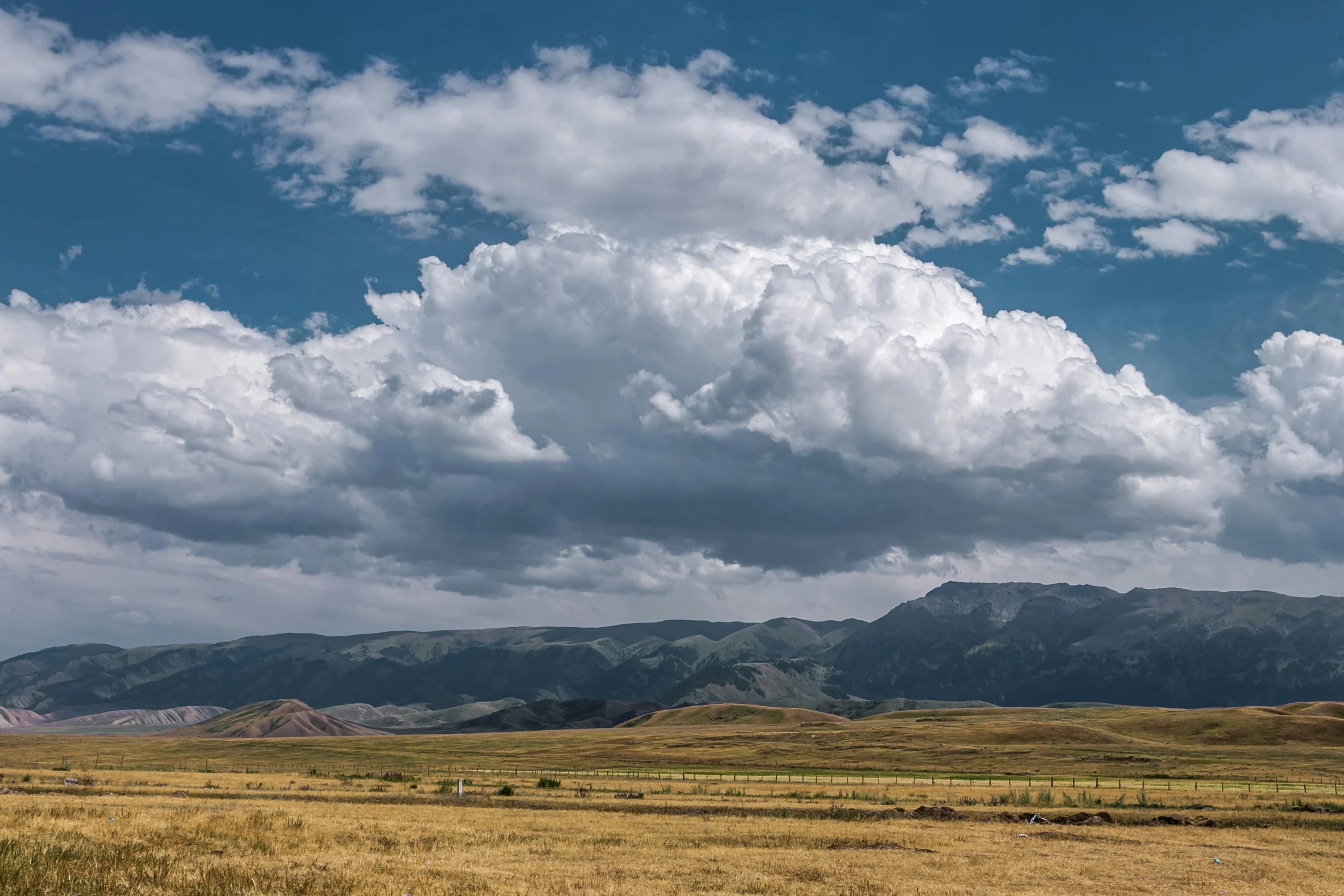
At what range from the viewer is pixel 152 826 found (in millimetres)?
42594

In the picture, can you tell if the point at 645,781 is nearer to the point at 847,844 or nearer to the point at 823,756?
the point at 847,844

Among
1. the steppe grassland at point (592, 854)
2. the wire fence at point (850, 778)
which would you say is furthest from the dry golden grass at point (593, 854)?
the wire fence at point (850, 778)

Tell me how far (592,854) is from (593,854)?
60 millimetres

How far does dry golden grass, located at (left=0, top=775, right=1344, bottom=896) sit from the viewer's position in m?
32.5

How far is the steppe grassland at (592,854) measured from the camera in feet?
107

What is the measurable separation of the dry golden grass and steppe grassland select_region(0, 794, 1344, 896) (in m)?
0.14

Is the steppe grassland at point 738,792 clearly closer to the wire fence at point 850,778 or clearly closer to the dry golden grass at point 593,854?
the wire fence at point 850,778

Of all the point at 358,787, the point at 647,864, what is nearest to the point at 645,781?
the point at 358,787

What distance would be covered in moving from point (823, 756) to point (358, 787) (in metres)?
102

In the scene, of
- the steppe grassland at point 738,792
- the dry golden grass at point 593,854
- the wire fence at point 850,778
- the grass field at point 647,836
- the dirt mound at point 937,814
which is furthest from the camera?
the wire fence at point 850,778

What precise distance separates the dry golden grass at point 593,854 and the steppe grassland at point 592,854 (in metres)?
0.14

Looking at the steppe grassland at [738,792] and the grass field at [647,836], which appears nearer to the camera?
the grass field at [647,836]

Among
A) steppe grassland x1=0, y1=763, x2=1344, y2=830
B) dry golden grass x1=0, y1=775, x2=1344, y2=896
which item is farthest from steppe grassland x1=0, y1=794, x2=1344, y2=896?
steppe grassland x1=0, y1=763, x2=1344, y2=830

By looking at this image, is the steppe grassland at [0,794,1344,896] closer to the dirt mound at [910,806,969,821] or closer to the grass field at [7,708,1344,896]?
the grass field at [7,708,1344,896]
